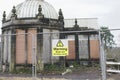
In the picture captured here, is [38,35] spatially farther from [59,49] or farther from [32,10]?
[59,49]

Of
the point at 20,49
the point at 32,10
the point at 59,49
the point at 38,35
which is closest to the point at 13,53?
the point at 20,49

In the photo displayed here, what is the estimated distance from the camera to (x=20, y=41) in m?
23.3

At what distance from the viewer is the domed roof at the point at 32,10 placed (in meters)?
24.7

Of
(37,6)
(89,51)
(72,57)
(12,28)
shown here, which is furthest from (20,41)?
(89,51)

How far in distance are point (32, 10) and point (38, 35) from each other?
135 inches

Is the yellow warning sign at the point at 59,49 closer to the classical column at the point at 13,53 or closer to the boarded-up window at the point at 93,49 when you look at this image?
the classical column at the point at 13,53

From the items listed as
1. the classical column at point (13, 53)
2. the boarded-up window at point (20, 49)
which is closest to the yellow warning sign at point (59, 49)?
the boarded-up window at point (20, 49)

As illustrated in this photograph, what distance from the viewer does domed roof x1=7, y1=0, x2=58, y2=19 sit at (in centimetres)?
2468

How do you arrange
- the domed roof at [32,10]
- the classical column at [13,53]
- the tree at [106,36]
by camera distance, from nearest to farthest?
the tree at [106,36]
the classical column at [13,53]
the domed roof at [32,10]

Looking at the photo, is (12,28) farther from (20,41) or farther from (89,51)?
(89,51)

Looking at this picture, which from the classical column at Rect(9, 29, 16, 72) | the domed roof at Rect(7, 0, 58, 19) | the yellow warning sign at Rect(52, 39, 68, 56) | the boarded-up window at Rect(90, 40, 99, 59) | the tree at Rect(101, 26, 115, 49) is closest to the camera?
the tree at Rect(101, 26, 115, 49)

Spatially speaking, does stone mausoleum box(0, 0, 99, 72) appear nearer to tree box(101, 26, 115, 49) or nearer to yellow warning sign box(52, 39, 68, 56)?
tree box(101, 26, 115, 49)

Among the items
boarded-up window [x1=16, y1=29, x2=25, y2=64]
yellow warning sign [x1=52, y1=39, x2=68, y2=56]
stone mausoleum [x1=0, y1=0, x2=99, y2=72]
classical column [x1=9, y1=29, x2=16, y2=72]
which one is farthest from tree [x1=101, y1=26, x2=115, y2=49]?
classical column [x1=9, y1=29, x2=16, y2=72]

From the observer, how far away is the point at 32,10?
24.9 metres
